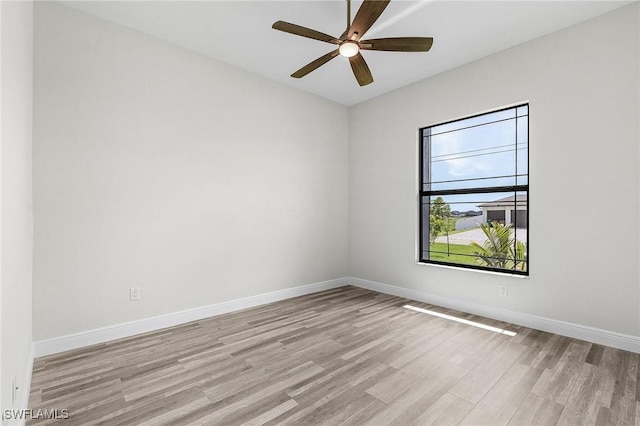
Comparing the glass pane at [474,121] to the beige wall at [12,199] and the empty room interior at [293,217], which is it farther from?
the beige wall at [12,199]

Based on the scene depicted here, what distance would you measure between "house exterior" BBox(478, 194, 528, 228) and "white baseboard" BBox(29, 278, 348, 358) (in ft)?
8.29

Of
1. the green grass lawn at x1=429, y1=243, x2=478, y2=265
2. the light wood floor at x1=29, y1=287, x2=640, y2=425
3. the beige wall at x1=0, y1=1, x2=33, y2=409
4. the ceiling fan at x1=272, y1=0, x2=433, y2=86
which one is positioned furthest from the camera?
the green grass lawn at x1=429, y1=243, x2=478, y2=265

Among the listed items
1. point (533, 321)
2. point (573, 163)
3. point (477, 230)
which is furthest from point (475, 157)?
point (533, 321)

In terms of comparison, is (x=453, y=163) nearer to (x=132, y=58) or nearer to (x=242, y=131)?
(x=242, y=131)

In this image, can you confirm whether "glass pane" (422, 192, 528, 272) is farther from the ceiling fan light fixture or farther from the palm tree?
the ceiling fan light fixture

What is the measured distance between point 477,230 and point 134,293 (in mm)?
3766

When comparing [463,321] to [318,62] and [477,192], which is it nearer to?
[477,192]

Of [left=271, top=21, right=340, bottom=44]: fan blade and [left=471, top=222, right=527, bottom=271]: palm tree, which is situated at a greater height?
[left=271, top=21, right=340, bottom=44]: fan blade

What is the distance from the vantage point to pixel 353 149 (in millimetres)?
4887

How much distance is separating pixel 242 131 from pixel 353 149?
75.1 inches

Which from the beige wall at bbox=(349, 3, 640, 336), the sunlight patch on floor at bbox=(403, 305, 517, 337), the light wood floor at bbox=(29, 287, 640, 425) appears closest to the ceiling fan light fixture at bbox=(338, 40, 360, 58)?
the beige wall at bbox=(349, 3, 640, 336)

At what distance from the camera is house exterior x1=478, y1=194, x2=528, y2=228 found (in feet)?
10.6

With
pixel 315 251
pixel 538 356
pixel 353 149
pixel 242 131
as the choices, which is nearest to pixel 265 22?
pixel 242 131

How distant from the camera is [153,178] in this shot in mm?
3004
